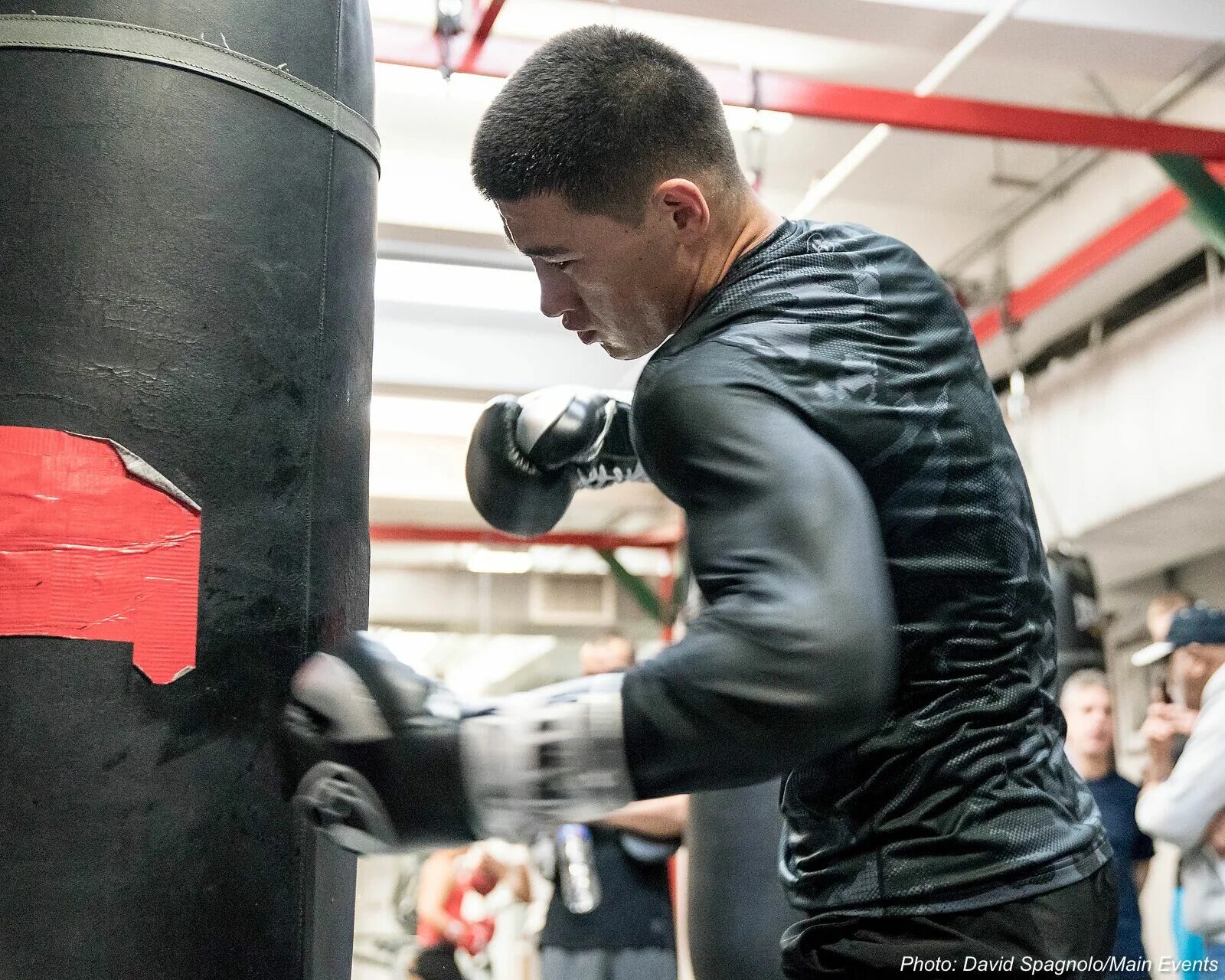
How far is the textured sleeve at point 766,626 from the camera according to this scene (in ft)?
2.89

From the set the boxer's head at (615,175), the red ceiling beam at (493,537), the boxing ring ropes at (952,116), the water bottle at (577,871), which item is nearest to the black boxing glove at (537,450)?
the boxer's head at (615,175)

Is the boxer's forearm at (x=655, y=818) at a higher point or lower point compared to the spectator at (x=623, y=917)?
higher

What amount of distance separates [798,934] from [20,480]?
75 cm

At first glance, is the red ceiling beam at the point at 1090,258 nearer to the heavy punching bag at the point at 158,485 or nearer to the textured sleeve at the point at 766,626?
the heavy punching bag at the point at 158,485

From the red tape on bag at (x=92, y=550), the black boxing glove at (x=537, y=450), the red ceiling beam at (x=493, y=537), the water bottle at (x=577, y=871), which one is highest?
the red ceiling beam at (x=493, y=537)

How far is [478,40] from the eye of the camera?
12.9ft

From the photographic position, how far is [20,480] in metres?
1.15

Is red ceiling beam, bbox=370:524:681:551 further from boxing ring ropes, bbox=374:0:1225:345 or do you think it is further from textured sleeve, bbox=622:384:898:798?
textured sleeve, bbox=622:384:898:798

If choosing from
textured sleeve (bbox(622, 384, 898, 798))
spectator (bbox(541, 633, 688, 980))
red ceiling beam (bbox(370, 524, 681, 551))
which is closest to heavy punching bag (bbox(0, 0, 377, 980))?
textured sleeve (bbox(622, 384, 898, 798))

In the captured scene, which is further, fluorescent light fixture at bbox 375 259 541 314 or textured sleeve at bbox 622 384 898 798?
fluorescent light fixture at bbox 375 259 541 314

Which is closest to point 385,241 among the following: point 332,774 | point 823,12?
point 823,12

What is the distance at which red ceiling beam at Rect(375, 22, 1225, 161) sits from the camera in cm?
402

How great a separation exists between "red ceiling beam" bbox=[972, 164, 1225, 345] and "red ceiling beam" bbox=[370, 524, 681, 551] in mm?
2598

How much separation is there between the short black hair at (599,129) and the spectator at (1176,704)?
249cm
